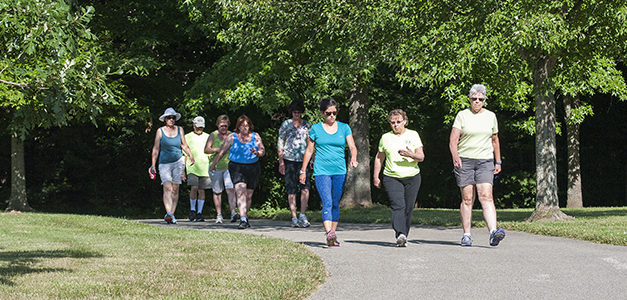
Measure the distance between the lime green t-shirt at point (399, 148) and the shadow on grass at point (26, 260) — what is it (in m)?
3.72

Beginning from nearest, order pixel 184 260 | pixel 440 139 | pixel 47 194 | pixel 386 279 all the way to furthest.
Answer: pixel 386 279
pixel 184 260
pixel 47 194
pixel 440 139

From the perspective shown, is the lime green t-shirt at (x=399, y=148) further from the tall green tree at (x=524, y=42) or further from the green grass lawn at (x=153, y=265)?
the tall green tree at (x=524, y=42)

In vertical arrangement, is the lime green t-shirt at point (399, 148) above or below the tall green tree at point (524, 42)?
below

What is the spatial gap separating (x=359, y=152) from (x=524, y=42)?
935 cm

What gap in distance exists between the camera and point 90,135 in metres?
25.0

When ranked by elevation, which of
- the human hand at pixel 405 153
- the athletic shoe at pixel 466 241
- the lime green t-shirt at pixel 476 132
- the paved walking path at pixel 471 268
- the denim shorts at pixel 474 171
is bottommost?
the paved walking path at pixel 471 268

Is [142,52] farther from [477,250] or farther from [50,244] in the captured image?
[477,250]

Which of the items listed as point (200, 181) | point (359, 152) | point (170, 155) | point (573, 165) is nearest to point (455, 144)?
point (170, 155)

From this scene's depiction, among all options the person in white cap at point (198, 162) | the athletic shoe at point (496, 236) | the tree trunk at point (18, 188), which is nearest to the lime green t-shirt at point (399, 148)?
the athletic shoe at point (496, 236)

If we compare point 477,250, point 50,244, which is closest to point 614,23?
point 477,250

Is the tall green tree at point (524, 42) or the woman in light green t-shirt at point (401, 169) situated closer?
the woman in light green t-shirt at point (401, 169)

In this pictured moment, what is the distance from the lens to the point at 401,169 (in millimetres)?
10258

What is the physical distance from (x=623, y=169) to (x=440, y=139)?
5.91 m

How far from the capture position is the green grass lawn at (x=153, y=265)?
6.70 meters
